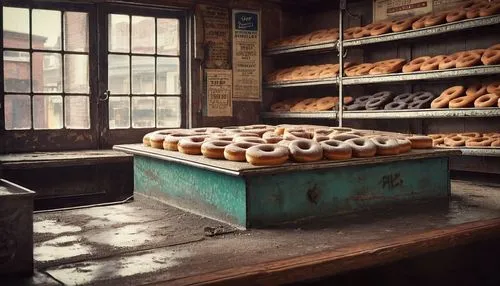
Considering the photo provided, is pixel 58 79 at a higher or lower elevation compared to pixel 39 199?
higher

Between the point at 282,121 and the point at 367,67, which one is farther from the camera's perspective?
the point at 282,121

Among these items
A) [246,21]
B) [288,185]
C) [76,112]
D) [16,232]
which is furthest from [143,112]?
[16,232]

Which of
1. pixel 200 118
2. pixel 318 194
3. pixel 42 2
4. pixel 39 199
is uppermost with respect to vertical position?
pixel 42 2

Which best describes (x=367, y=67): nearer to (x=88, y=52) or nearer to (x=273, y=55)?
(x=273, y=55)

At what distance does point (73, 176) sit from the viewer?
503 centimetres

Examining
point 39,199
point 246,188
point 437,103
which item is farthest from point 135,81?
point 246,188

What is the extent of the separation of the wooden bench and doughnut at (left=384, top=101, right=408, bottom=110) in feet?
7.81

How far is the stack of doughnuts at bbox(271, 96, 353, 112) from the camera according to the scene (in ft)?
18.4

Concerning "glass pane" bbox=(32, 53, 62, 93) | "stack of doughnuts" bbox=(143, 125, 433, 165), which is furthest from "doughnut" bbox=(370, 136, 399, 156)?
"glass pane" bbox=(32, 53, 62, 93)

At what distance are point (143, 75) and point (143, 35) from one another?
403mm

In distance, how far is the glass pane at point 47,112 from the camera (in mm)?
5078

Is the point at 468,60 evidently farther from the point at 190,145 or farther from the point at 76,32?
the point at 76,32

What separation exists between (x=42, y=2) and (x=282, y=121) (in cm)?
279

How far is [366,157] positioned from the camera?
3.06m
